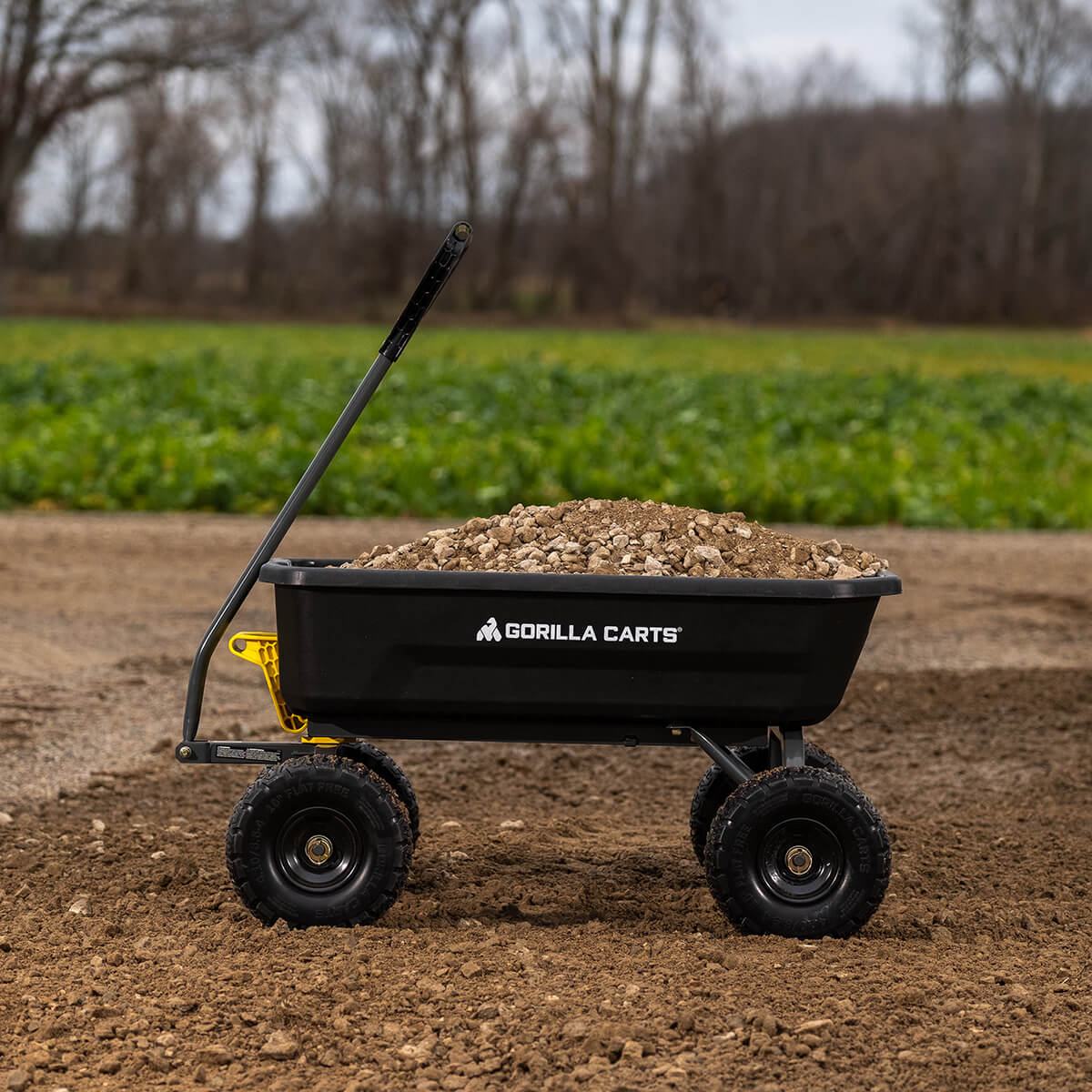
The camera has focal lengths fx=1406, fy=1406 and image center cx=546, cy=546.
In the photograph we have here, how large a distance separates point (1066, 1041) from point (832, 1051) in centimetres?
42

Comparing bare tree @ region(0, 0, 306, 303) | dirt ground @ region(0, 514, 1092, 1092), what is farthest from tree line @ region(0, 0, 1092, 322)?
dirt ground @ region(0, 514, 1092, 1092)

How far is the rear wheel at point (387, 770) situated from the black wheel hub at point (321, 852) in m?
0.27

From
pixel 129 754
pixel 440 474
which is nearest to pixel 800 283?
pixel 440 474

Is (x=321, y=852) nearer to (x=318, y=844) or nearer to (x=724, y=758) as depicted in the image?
(x=318, y=844)

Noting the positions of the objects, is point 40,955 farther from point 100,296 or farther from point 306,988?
point 100,296

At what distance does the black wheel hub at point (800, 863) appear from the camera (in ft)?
9.39

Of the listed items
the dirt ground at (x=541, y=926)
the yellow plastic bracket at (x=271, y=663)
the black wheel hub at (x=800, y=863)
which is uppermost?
the yellow plastic bracket at (x=271, y=663)

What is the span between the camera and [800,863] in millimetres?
2883

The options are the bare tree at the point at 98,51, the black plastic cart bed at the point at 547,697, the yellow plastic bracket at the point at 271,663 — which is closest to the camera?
the black plastic cart bed at the point at 547,697

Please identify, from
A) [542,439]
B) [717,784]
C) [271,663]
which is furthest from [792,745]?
[542,439]

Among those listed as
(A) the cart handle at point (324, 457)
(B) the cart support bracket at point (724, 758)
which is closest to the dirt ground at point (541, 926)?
(B) the cart support bracket at point (724, 758)

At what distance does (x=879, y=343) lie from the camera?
107 ft

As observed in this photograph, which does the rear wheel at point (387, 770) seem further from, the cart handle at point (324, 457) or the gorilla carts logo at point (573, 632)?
the gorilla carts logo at point (573, 632)

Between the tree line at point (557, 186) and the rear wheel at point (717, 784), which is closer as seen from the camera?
the rear wheel at point (717, 784)
